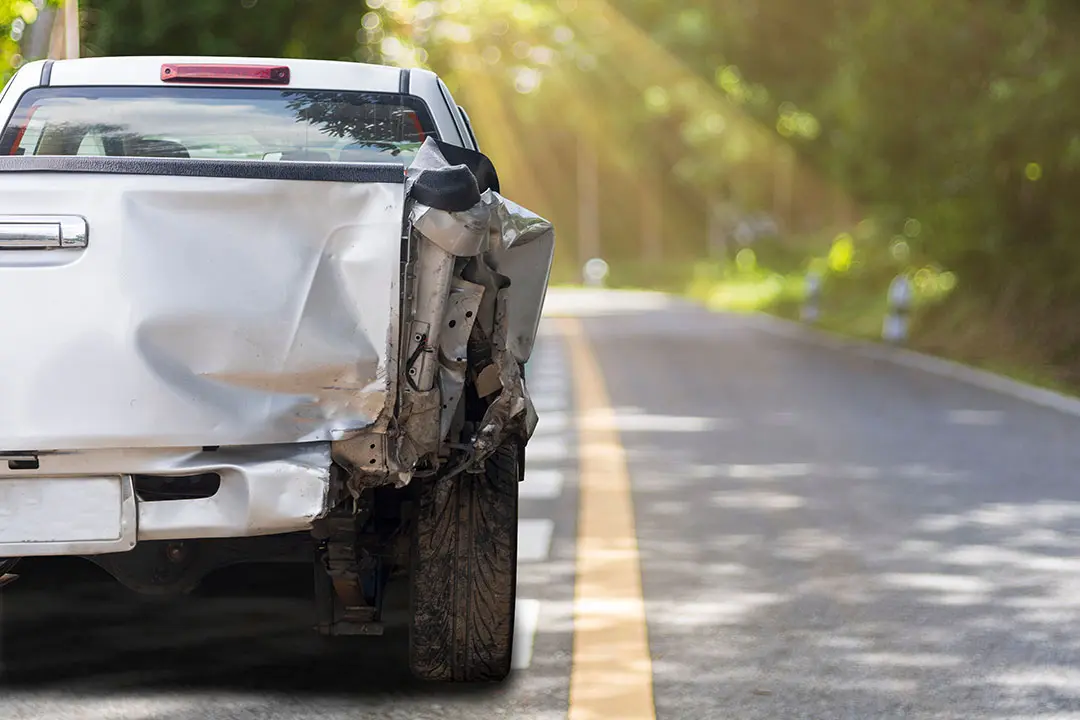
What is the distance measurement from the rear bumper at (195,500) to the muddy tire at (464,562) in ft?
1.74

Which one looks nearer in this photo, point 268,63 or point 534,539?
point 268,63

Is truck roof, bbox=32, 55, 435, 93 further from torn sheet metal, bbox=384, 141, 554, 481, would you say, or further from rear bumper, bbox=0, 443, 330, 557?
rear bumper, bbox=0, 443, 330, 557

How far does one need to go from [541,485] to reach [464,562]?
178 inches

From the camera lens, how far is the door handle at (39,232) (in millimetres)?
4164

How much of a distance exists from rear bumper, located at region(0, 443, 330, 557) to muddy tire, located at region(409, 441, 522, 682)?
20.8 inches

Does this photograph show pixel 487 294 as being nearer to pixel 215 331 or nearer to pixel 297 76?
pixel 215 331

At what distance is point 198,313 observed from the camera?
429cm

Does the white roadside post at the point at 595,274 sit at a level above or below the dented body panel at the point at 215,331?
below

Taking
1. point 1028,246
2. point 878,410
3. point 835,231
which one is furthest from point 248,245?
point 835,231

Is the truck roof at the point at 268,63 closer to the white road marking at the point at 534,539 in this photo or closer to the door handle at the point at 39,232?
the door handle at the point at 39,232

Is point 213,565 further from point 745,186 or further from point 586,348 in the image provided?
point 745,186

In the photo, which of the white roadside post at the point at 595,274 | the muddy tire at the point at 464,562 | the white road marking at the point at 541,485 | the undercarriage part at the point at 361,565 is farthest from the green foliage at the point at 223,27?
the white roadside post at the point at 595,274

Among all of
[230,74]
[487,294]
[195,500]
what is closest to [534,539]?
[230,74]

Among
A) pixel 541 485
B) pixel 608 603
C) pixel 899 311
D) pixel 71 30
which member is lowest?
pixel 899 311
